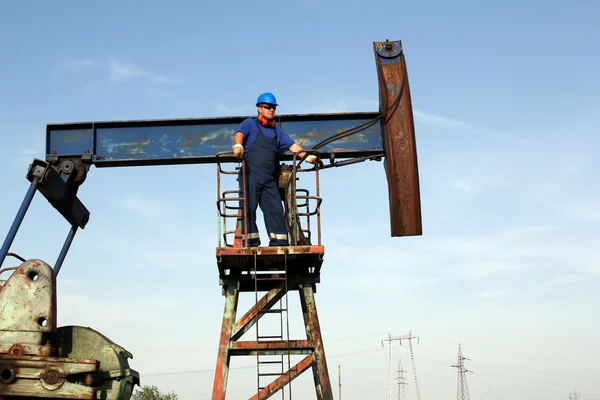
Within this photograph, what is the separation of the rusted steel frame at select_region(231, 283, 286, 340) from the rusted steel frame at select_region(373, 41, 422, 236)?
1.61 meters

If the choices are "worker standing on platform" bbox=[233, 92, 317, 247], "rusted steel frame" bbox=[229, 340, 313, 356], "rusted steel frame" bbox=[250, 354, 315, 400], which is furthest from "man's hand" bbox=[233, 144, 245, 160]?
"rusted steel frame" bbox=[250, 354, 315, 400]

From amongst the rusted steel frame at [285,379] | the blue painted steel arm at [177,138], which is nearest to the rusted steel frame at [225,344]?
the rusted steel frame at [285,379]

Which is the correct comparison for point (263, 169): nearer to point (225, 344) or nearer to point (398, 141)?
point (398, 141)

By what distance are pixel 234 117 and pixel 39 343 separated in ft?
18.6

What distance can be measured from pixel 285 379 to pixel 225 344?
2.75 ft

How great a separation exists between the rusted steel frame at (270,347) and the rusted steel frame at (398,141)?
1778 mm

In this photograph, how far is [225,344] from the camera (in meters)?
9.48

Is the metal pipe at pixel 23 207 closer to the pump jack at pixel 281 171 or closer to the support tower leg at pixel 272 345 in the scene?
the pump jack at pixel 281 171

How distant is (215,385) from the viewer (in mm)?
9180

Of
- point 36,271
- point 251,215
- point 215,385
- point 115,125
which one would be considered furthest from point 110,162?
point 36,271

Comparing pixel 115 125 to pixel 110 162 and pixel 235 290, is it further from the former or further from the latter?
pixel 235 290

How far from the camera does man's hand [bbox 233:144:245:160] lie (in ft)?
30.7

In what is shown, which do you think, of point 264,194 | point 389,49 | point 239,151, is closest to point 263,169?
point 264,194

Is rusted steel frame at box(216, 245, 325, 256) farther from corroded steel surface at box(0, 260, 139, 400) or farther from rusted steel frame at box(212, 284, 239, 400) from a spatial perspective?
corroded steel surface at box(0, 260, 139, 400)
